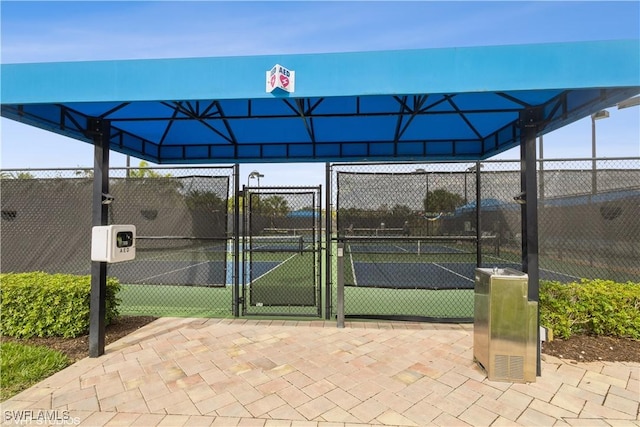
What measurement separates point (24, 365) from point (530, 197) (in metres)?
5.71

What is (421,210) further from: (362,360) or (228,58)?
A: (228,58)

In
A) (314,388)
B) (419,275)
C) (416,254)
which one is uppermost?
(416,254)

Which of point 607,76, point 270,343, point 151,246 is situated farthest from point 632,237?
point 151,246

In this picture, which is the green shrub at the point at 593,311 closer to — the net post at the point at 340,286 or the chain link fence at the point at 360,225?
the chain link fence at the point at 360,225

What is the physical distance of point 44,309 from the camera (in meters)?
4.18

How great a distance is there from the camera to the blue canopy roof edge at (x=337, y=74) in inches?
104

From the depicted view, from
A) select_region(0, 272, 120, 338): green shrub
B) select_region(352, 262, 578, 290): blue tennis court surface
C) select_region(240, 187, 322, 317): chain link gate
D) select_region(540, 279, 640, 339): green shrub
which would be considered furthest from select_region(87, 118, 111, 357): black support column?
select_region(540, 279, 640, 339): green shrub

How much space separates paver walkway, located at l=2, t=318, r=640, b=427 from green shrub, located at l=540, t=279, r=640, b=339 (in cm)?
62

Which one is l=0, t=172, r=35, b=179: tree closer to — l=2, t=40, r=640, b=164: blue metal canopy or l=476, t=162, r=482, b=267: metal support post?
l=2, t=40, r=640, b=164: blue metal canopy

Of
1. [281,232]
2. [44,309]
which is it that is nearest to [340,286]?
[281,232]

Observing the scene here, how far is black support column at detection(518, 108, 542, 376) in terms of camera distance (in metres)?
3.43

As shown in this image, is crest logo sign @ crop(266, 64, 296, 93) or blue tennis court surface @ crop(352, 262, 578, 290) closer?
crest logo sign @ crop(266, 64, 296, 93)

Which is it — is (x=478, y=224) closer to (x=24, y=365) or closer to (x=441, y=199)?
(x=441, y=199)

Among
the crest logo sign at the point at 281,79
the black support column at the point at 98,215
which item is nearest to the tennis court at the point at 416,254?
the crest logo sign at the point at 281,79
